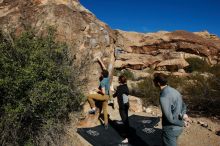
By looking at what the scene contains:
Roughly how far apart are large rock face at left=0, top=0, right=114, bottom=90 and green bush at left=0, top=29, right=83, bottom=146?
153 centimetres

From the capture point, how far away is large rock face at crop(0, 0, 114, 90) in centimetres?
884

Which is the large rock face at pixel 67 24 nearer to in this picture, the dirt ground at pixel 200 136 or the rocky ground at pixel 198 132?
the rocky ground at pixel 198 132

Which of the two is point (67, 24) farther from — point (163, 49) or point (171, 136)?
point (163, 49)

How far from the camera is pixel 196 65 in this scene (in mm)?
25984

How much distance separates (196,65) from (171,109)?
22.3 meters

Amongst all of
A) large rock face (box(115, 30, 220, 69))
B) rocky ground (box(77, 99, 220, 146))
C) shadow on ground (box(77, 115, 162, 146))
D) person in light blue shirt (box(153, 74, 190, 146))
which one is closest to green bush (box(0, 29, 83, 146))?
shadow on ground (box(77, 115, 162, 146))

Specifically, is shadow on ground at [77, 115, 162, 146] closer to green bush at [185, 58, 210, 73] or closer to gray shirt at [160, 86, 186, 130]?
gray shirt at [160, 86, 186, 130]

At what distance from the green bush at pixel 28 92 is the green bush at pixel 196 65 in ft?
62.7

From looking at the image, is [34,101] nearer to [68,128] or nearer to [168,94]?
[68,128]

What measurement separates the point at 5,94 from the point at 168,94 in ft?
10.7

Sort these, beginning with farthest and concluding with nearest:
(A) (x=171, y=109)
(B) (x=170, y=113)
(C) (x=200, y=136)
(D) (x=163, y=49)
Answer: (D) (x=163, y=49) < (C) (x=200, y=136) < (A) (x=171, y=109) < (B) (x=170, y=113)

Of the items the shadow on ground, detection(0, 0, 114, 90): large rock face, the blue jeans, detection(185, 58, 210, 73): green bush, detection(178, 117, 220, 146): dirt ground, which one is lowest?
detection(178, 117, 220, 146): dirt ground

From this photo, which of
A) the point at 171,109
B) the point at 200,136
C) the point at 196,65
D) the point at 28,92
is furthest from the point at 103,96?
the point at 196,65

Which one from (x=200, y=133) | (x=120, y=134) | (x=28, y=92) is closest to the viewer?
(x=28, y=92)
